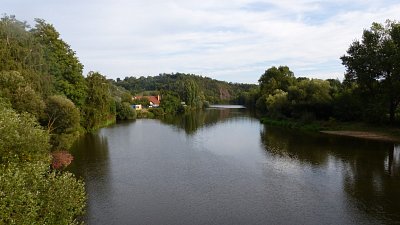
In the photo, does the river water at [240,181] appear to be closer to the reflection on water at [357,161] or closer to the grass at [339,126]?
the reflection on water at [357,161]

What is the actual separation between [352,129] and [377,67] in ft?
34.2

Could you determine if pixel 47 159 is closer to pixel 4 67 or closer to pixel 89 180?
pixel 89 180

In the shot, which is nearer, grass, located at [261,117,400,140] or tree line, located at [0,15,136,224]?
tree line, located at [0,15,136,224]

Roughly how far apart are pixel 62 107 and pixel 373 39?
46.0m

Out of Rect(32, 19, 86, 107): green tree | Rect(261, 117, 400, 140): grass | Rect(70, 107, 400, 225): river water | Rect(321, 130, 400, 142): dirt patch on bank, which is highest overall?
Rect(32, 19, 86, 107): green tree

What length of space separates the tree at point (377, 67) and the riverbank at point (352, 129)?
284 cm

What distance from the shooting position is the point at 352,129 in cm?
5700

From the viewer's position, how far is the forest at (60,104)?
13836 mm

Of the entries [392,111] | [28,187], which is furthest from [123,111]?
[28,187]

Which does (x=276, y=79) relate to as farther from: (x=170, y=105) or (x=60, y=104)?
(x=60, y=104)

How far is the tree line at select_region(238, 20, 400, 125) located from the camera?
169 feet

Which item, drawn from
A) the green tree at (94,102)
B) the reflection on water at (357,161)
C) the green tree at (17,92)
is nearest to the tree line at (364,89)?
the reflection on water at (357,161)

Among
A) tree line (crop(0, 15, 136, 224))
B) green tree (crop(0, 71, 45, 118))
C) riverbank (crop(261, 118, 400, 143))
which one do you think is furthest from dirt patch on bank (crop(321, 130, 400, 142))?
green tree (crop(0, 71, 45, 118))

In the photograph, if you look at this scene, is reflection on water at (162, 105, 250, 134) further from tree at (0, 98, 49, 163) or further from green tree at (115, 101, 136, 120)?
tree at (0, 98, 49, 163)
